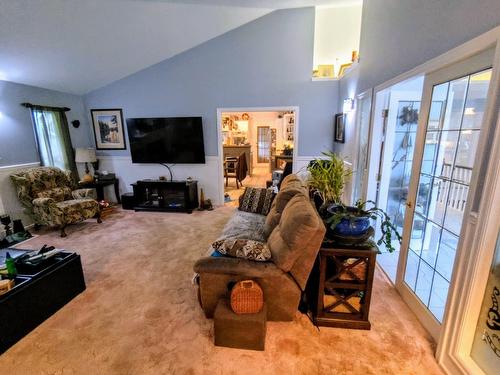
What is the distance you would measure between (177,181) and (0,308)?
3.38m

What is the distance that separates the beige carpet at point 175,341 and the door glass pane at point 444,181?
0.39 meters

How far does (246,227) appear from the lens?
2684mm

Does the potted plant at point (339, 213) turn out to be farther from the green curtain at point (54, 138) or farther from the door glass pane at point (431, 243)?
the green curtain at point (54, 138)

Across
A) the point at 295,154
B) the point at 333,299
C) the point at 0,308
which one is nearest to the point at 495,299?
the point at 333,299

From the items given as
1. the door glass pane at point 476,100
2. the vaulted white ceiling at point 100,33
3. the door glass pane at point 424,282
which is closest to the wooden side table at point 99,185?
the vaulted white ceiling at point 100,33

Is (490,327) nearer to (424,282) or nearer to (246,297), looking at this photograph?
(424,282)

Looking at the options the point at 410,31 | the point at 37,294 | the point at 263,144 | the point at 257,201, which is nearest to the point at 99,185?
the point at 37,294

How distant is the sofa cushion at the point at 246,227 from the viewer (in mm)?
2451

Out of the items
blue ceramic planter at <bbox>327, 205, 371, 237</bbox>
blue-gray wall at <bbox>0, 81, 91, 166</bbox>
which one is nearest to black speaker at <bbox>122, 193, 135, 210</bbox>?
blue-gray wall at <bbox>0, 81, 91, 166</bbox>

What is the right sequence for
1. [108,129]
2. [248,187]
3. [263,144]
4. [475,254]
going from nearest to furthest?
1. [475,254]
2. [248,187]
3. [108,129]
4. [263,144]

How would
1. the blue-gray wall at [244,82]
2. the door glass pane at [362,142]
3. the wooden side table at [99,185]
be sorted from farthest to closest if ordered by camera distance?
the wooden side table at [99,185] < the blue-gray wall at [244,82] < the door glass pane at [362,142]

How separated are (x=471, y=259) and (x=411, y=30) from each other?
1.80 m

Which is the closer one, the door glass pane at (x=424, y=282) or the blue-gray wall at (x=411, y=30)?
the blue-gray wall at (x=411, y=30)

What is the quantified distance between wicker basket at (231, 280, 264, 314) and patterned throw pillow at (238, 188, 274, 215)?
157cm
